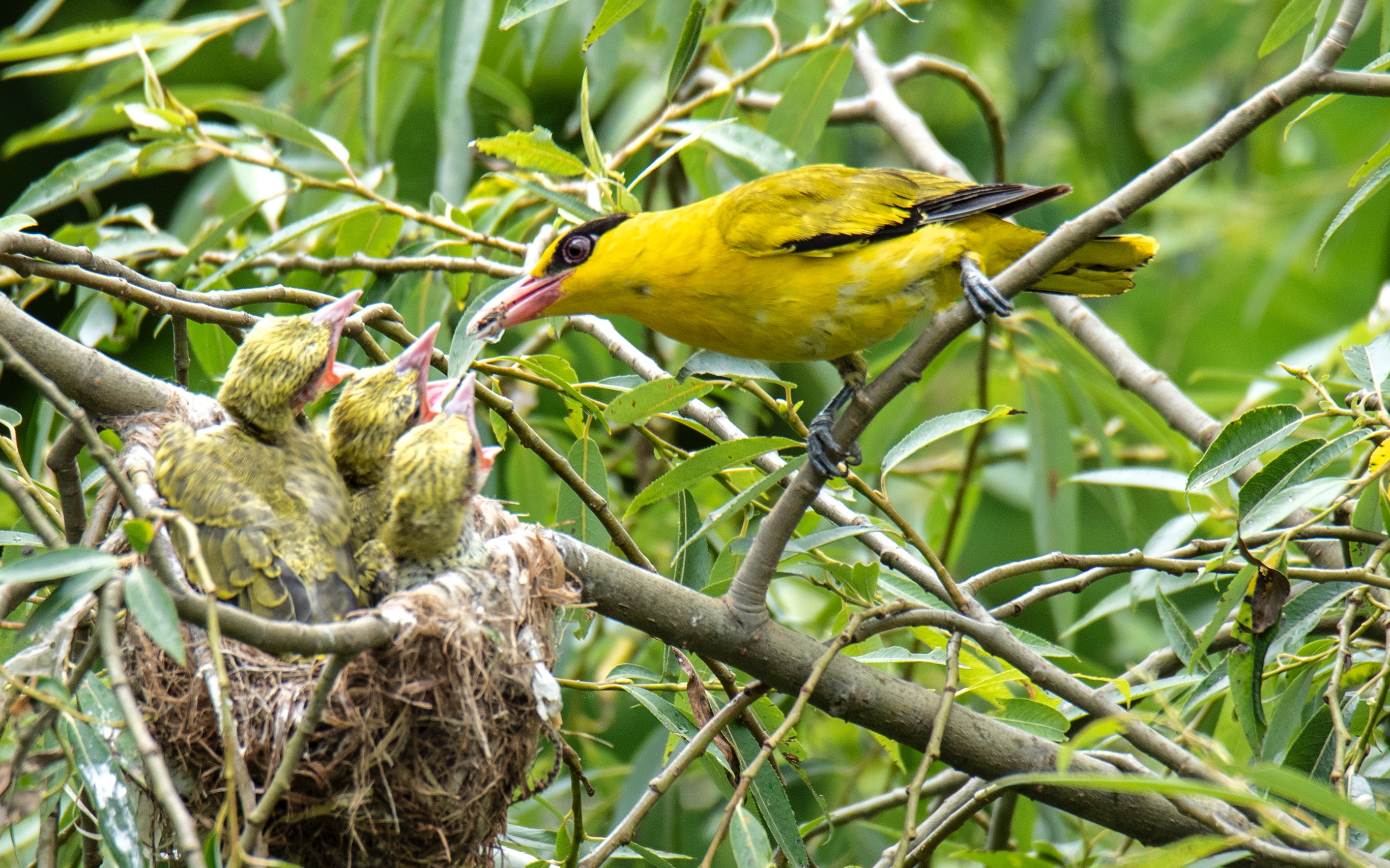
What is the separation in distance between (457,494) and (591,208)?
97cm

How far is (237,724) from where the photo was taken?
8.21ft

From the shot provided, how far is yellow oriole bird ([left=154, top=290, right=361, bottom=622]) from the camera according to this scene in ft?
9.25

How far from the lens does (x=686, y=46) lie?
292 centimetres

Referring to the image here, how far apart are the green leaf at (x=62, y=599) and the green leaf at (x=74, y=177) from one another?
6.57 ft

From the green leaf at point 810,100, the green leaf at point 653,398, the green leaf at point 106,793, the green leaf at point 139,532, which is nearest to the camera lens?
the green leaf at point 139,532

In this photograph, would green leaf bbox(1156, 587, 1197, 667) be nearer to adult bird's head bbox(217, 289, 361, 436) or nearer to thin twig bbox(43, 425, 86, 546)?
adult bird's head bbox(217, 289, 361, 436)

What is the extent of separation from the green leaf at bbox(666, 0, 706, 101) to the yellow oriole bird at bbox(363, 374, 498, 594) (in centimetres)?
89

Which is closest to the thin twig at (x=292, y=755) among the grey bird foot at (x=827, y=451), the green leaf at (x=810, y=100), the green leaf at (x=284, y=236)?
the grey bird foot at (x=827, y=451)

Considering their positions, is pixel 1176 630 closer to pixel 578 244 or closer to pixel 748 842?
pixel 748 842

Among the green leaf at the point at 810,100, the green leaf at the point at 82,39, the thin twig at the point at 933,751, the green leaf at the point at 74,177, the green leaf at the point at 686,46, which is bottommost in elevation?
the thin twig at the point at 933,751

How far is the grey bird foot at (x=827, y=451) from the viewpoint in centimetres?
263

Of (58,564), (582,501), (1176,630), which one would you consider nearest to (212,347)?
(582,501)

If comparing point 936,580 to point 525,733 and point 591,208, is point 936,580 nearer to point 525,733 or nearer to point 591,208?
point 525,733

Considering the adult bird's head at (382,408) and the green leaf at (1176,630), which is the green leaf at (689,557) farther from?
the green leaf at (1176,630)
